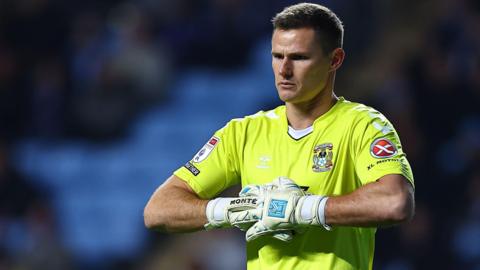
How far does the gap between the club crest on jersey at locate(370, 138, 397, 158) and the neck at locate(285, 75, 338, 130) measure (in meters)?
0.37

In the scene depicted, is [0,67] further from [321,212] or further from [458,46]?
[321,212]

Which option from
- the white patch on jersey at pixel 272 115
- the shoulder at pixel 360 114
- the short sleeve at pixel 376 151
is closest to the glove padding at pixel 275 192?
the short sleeve at pixel 376 151

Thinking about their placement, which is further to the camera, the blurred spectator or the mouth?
the blurred spectator

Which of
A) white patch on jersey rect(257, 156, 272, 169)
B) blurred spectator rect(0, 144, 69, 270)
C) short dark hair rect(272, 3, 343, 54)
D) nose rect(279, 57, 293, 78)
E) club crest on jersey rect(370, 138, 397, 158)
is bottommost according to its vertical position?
blurred spectator rect(0, 144, 69, 270)

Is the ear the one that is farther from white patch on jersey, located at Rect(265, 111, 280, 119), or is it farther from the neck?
white patch on jersey, located at Rect(265, 111, 280, 119)

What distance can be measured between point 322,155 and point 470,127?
582cm

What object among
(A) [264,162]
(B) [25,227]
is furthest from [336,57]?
(B) [25,227]

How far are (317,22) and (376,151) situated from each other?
0.63m

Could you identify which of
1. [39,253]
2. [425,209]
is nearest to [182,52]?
[39,253]

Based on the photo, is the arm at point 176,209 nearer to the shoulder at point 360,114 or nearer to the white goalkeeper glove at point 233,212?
the white goalkeeper glove at point 233,212

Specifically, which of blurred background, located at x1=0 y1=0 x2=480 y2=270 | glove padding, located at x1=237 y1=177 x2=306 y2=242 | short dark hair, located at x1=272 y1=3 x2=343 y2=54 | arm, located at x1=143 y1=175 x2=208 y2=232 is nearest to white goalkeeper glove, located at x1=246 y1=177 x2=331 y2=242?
glove padding, located at x1=237 y1=177 x2=306 y2=242

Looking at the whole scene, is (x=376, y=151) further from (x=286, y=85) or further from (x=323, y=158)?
(x=286, y=85)

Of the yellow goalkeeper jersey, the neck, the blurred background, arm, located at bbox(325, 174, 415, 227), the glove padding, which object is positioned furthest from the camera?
the blurred background

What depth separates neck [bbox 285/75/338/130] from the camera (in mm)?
Answer: 4176
